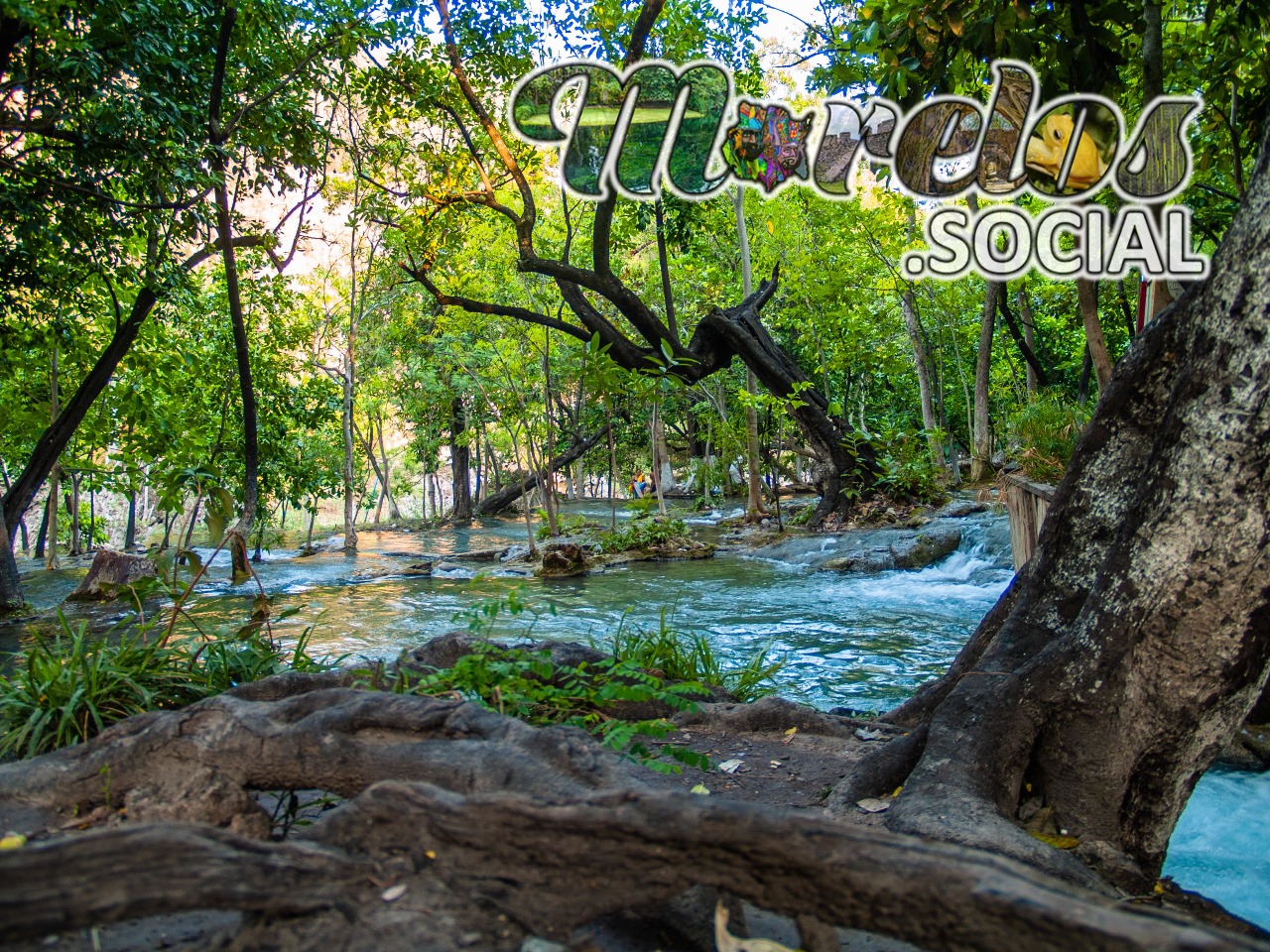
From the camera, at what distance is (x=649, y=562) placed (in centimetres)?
1507

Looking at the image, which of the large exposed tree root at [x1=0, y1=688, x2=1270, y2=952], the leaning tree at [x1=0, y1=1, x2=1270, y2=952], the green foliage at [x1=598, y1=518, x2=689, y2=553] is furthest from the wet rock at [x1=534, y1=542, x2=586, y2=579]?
the large exposed tree root at [x1=0, y1=688, x2=1270, y2=952]

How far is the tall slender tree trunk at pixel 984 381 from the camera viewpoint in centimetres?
1677

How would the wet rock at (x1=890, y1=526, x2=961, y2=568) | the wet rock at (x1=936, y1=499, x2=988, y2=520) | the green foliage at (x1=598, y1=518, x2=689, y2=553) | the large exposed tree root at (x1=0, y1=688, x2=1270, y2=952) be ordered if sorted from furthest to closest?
1. the wet rock at (x1=936, y1=499, x2=988, y2=520)
2. the green foliage at (x1=598, y1=518, x2=689, y2=553)
3. the wet rock at (x1=890, y1=526, x2=961, y2=568)
4. the large exposed tree root at (x1=0, y1=688, x2=1270, y2=952)

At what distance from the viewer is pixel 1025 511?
926cm

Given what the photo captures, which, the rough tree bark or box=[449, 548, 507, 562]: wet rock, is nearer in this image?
the rough tree bark

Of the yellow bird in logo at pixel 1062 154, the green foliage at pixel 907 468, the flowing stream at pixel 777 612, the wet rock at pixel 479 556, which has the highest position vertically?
the yellow bird in logo at pixel 1062 154

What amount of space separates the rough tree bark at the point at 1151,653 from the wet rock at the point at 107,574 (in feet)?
40.1

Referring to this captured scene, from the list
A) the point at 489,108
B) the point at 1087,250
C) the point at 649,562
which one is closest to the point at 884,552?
the point at 649,562

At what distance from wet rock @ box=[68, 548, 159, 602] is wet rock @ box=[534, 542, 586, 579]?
5685 millimetres

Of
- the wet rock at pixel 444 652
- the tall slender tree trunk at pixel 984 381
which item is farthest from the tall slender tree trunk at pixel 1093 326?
the tall slender tree trunk at pixel 984 381

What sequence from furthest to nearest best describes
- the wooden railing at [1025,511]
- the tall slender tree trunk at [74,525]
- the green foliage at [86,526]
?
the green foliage at [86,526], the tall slender tree trunk at [74,525], the wooden railing at [1025,511]

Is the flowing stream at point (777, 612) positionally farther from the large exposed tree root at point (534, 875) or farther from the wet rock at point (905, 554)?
the large exposed tree root at point (534, 875)

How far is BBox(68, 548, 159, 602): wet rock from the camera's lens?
12.0 m

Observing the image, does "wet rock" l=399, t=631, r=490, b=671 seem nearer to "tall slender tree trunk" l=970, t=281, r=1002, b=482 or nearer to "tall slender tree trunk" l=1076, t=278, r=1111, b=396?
"tall slender tree trunk" l=1076, t=278, r=1111, b=396
